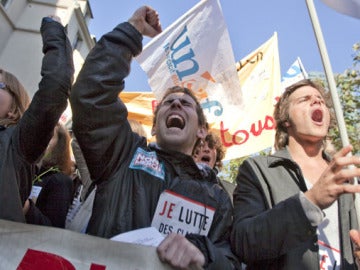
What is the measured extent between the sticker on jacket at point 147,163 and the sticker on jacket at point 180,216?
4.5 inches

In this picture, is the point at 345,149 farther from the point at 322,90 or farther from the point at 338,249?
the point at 322,90

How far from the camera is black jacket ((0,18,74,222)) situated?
1.61 m

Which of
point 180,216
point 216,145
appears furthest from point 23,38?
point 180,216

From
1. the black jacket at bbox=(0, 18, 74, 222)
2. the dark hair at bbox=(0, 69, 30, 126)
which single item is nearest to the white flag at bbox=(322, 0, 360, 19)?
the black jacket at bbox=(0, 18, 74, 222)

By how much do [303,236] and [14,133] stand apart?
1.21 meters

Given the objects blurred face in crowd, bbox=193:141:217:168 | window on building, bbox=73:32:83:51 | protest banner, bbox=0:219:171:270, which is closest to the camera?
protest banner, bbox=0:219:171:270

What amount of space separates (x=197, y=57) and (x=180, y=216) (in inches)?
117

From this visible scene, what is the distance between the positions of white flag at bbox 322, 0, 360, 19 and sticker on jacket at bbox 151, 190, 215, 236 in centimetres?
119

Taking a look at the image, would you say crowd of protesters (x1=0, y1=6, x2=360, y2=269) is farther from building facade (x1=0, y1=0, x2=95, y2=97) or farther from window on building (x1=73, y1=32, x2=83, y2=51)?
window on building (x1=73, y1=32, x2=83, y2=51)

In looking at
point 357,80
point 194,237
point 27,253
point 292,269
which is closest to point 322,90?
point 292,269

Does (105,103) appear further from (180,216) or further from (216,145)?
(216,145)

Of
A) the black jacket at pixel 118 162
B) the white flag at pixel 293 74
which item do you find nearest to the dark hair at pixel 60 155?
the black jacket at pixel 118 162

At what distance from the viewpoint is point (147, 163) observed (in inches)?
73.6

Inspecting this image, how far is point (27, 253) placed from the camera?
4.48 feet
